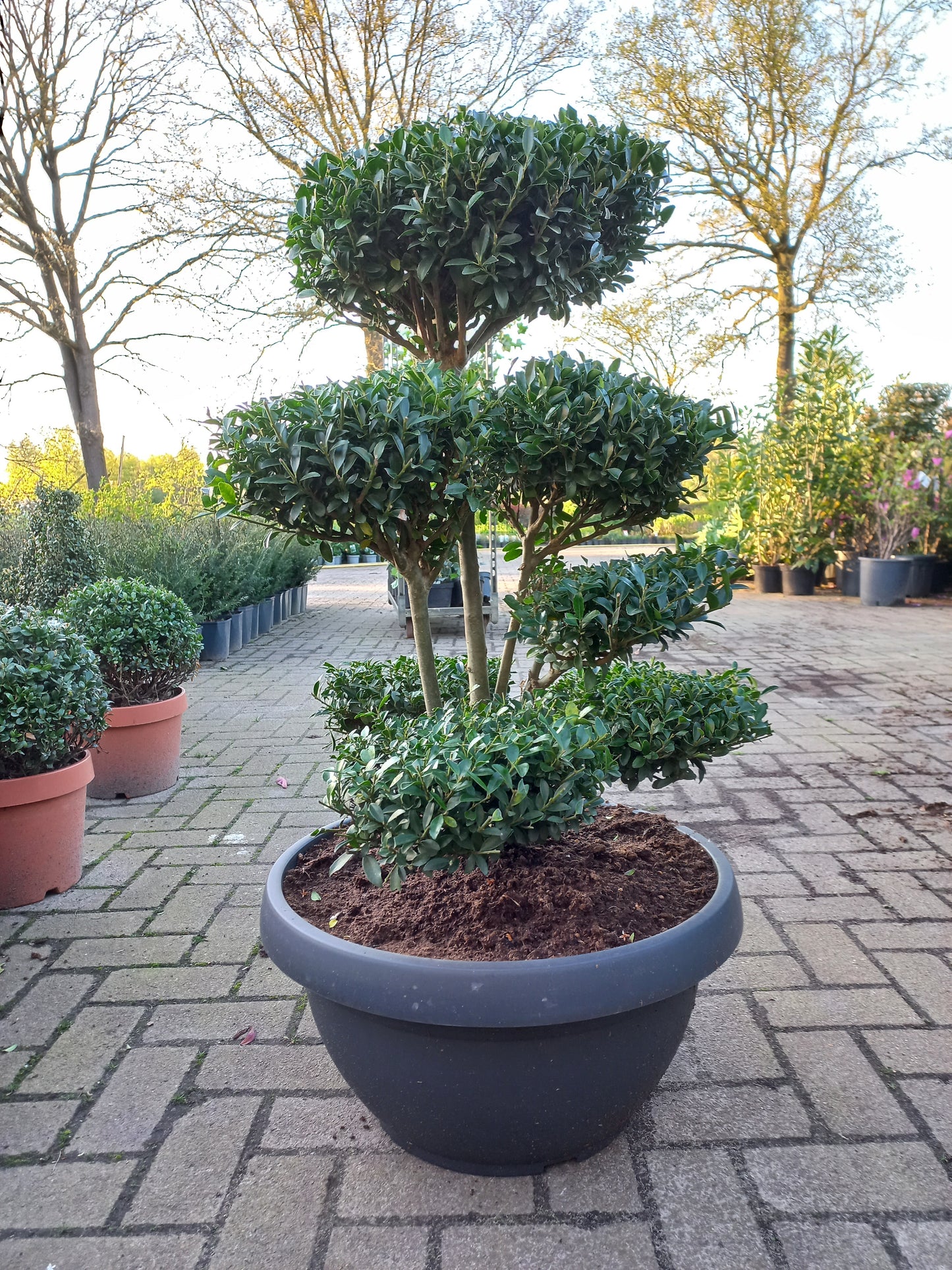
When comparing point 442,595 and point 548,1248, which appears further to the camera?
point 442,595

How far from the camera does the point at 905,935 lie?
2.83 meters

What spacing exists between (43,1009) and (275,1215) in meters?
1.08

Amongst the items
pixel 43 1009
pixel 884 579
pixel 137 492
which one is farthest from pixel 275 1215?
pixel 884 579

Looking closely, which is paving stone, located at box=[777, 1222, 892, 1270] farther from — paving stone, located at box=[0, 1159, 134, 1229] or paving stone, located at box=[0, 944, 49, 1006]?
paving stone, located at box=[0, 944, 49, 1006]

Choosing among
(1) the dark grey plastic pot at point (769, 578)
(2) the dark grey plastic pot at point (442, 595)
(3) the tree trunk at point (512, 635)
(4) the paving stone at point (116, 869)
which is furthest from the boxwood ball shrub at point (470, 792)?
(1) the dark grey plastic pot at point (769, 578)

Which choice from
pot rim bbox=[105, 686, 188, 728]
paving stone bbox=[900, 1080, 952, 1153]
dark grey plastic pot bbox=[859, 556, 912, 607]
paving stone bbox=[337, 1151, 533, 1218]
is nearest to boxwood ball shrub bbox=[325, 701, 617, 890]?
paving stone bbox=[337, 1151, 533, 1218]

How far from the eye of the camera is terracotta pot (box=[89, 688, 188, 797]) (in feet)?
13.7

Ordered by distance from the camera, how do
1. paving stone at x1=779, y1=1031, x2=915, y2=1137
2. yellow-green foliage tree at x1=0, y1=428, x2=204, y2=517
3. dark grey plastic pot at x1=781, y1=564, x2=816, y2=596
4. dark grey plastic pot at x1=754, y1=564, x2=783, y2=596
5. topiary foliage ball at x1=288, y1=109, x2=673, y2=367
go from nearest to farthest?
topiary foliage ball at x1=288, y1=109, x2=673, y2=367
paving stone at x1=779, y1=1031, x2=915, y2=1137
yellow-green foliage tree at x1=0, y1=428, x2=204, y2=517
dark grey plastic pot at x1=781, y1=564, x2=816, y2=596
dark grey plastic pot at x1=754, y1=564, x2=783, y2=596

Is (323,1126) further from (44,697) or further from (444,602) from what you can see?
(444,602)

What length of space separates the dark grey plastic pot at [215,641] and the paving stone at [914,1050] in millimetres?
6586

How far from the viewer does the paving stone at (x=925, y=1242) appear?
1.61 m

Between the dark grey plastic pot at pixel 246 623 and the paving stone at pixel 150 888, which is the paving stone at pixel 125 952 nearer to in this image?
the paving stone at pixel 150 888

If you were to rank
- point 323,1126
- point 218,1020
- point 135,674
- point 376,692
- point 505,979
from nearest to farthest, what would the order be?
point 505,979
point 323,1126
point 218,1020
point 376,692
point 135,674

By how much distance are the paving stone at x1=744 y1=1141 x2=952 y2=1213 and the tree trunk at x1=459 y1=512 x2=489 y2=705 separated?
46.3 inches
